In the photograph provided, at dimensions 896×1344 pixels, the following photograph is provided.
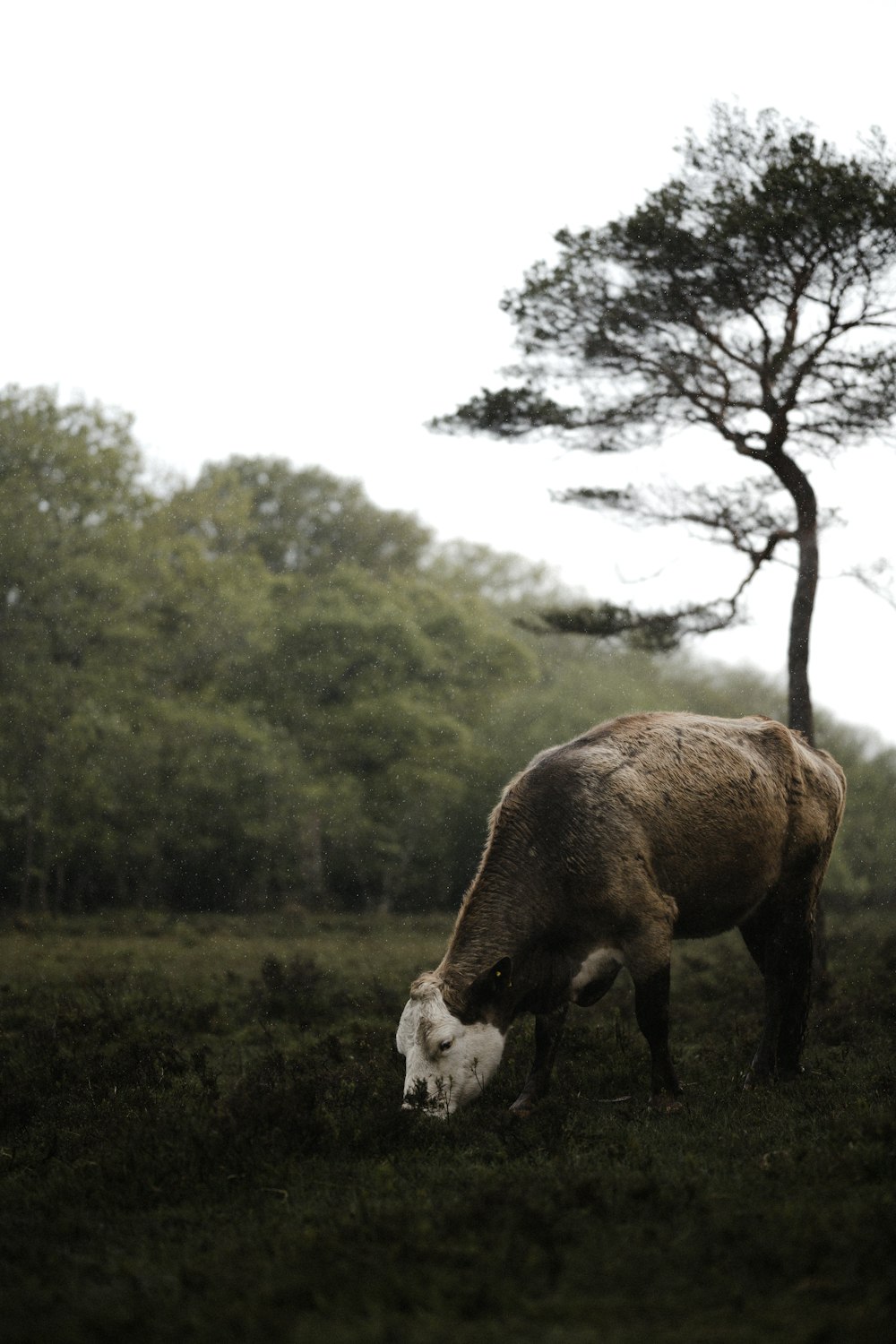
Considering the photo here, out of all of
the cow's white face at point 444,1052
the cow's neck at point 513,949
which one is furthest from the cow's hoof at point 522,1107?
the cow's neck at point 513,949

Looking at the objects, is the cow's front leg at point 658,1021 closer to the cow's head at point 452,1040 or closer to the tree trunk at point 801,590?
the cow's head at point 452,1040

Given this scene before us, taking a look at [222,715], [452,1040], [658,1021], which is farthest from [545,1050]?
[222,715]

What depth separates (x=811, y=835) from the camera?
32.5 ft

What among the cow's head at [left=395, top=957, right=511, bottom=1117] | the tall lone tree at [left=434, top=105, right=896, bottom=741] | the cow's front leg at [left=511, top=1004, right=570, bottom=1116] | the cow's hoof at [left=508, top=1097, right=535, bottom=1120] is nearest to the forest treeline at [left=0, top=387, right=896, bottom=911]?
the tall lone tree at [left=434, top=105, right=896, bottom=741]

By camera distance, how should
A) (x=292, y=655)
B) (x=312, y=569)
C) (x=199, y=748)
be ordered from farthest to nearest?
(x=312, y=569) → (x=292, y=655) → (x=199, y=748)

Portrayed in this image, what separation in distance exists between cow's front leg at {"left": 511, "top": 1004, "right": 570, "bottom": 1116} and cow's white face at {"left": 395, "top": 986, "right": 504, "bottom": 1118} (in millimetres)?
498

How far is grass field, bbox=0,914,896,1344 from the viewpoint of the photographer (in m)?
4.17

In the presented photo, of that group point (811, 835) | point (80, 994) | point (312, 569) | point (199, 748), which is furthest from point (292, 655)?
point (811, 835)

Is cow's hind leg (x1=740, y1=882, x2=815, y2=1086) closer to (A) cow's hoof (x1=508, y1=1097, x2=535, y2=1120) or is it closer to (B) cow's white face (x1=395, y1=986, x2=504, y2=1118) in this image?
(A) cow's hoof (x1=508, y1=1097, x2=535, y2=1120)

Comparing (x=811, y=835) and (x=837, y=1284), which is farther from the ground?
(x=811, y=835)

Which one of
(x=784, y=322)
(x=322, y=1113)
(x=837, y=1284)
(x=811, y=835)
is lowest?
(x=322, y=1113)

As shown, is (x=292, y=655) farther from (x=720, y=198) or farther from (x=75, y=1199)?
(x=75, y=1199)

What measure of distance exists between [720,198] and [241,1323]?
1430cm

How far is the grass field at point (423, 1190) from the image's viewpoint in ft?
13.7
